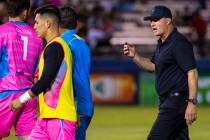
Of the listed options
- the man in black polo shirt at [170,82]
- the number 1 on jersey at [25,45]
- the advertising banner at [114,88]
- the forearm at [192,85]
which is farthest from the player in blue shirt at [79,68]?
the advertising banner at [114,88]

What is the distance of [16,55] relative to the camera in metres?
9.66

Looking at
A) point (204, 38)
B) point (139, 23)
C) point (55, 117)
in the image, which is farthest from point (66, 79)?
point (139, 23)

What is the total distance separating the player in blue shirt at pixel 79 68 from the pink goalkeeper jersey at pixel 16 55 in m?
0.58

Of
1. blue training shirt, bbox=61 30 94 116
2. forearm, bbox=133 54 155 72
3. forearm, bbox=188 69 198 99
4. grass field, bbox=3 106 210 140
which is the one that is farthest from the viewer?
grass field, bbox=3 106 210 140

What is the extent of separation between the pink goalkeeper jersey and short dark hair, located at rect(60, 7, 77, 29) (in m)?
0.58

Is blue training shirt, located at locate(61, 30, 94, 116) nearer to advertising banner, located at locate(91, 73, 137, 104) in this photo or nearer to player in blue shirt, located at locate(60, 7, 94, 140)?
player in blue shirt, located at locate(60, 7, 94, 140)

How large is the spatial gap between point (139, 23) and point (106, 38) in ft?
12.5

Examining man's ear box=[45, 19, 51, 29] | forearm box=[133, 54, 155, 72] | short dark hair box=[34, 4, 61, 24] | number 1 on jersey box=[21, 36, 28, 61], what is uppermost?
short dark hair box=[34, 4, 61, 24]

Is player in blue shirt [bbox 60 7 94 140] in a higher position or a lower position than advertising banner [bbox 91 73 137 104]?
higher

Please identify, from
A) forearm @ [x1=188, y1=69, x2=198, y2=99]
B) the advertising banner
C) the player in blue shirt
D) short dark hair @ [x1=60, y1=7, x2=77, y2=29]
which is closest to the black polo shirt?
forearm @ [x1=188, y1=69, x2=198, y2=99]

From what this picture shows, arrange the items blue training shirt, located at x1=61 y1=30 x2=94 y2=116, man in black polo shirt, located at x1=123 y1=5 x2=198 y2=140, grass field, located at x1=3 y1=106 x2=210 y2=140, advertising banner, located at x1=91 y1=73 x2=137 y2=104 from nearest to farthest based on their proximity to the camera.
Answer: blue training shirt, located at x1=61 y1=30 x2=94 y2=116
man in black polo shirt, located at x1=123 y1=5 x2=198 y2=140
grass field, located at x1=3 y1=106 x2=210 y2=140
advertising banner, located at x1=91 y1=73 x2=137 y2=104

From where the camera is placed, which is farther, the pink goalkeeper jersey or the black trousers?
the pink goalkeeper jersey

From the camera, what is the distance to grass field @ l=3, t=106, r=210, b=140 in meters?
15.9

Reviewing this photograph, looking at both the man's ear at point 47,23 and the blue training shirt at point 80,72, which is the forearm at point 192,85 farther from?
Result: the man's ear at point 47,23
